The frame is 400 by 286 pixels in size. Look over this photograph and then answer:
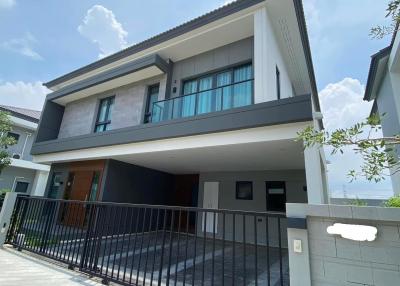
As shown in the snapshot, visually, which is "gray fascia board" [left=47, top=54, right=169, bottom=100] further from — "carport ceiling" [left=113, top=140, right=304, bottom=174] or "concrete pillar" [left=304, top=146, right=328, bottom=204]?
"concrete pillar" [left=304, top=146, right=328, bottom=204]

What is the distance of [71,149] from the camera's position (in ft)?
28.1

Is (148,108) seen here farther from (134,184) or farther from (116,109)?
(134,184)

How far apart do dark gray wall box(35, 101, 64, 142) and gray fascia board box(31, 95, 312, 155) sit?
387cm

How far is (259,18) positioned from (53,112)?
34.8 feet

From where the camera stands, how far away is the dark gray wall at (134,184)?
8.42 meters

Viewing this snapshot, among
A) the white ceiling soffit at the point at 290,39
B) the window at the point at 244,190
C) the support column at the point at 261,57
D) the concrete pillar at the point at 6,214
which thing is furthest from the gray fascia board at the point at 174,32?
the concrete pillar at the point at 6,214

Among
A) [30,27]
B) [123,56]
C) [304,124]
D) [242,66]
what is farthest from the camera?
[123,56]

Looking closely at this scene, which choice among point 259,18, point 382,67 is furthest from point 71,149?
point 382,67

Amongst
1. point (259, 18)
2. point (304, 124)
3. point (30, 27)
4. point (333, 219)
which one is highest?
point (30, 27)

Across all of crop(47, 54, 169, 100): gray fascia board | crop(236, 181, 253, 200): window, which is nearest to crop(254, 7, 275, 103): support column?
crop(47, 54, 169, 100): gray fascia board

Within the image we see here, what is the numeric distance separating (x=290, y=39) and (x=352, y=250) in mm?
7360

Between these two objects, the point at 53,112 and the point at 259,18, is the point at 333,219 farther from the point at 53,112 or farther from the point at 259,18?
the point at 53,112

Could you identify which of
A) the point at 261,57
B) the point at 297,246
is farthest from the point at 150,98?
the point at 297,246

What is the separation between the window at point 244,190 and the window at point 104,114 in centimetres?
617
